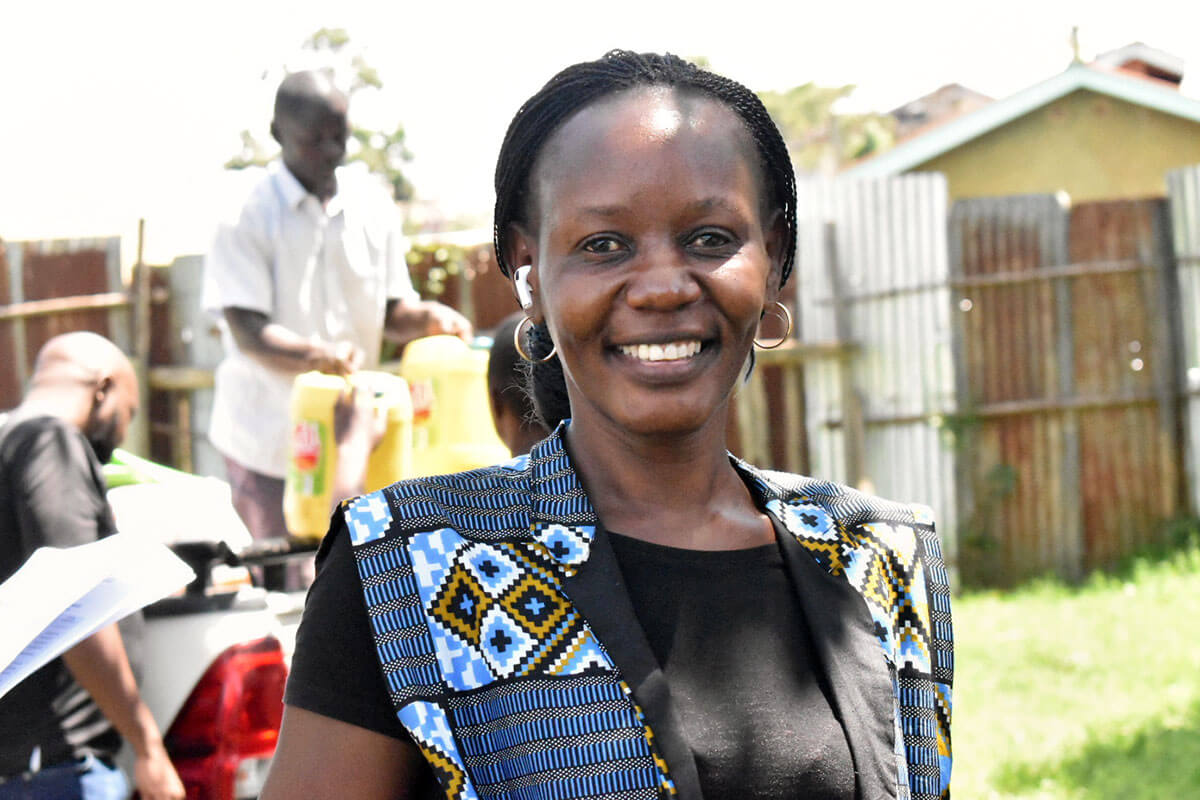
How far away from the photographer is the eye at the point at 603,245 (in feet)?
5.30

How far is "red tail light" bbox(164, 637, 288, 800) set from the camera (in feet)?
9.77

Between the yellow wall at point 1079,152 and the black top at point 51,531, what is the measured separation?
1388cm

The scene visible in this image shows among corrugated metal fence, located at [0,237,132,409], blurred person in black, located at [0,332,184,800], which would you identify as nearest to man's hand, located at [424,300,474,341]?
blurred person in black, located at [0,332,184,800]

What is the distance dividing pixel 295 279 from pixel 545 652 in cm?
345

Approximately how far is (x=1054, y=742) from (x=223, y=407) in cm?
335

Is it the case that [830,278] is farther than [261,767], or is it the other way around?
[830,278]

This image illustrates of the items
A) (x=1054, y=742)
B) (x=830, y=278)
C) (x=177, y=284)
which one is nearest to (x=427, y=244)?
(x=177, y=284)

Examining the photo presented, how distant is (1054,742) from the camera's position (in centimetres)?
561

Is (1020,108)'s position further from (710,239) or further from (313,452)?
(710,239)

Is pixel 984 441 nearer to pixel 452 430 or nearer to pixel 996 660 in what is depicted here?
pixel 996 660

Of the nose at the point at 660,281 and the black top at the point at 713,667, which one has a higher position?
the nose at the point at 660,281

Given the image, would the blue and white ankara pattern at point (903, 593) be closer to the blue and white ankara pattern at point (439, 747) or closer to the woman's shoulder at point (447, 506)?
the woman's shoulder at point (447, 506)

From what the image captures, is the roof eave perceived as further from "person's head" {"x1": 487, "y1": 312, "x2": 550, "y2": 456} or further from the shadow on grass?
"person's head" {"x1": 487, "y1": 312, "x2": 550, "y2": 456}

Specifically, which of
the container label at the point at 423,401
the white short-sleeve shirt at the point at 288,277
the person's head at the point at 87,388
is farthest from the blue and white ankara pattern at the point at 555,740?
the white short-sleeve shirt at the point at 288,277
